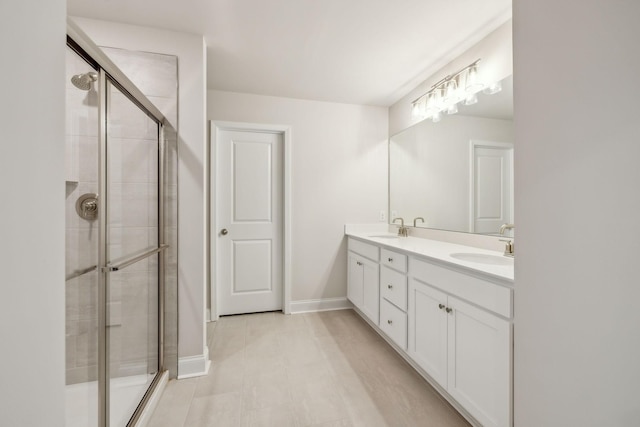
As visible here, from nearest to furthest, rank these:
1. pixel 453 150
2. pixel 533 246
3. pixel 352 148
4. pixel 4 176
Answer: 1. pixel 4 176
2. pixel 533 246
3. pixel 453 150
4. pixel 352 148

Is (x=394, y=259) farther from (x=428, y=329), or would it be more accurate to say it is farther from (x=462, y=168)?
(x=462, y=168)

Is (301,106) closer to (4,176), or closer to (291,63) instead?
(291,63)

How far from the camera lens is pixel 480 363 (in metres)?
1.29

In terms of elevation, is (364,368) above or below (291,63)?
below

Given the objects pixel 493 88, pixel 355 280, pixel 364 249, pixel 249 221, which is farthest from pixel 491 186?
pixel 249 221

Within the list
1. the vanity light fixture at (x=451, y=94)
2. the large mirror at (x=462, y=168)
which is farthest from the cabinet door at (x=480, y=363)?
the vanity light fixture at (x=451, y=94)

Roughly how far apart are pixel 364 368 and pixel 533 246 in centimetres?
163

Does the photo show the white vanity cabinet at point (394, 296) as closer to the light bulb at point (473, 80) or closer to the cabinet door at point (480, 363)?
the cabinet door at point (480, 363)

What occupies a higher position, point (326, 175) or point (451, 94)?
point (451, 94)

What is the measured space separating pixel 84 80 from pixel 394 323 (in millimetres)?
2213

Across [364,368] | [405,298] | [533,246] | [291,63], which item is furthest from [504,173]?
[291,63]

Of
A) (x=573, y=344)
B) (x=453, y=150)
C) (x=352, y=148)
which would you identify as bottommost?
(x=573, y=344)

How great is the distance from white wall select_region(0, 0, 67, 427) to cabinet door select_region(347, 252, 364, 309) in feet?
8.20

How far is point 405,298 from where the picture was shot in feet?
6.36
